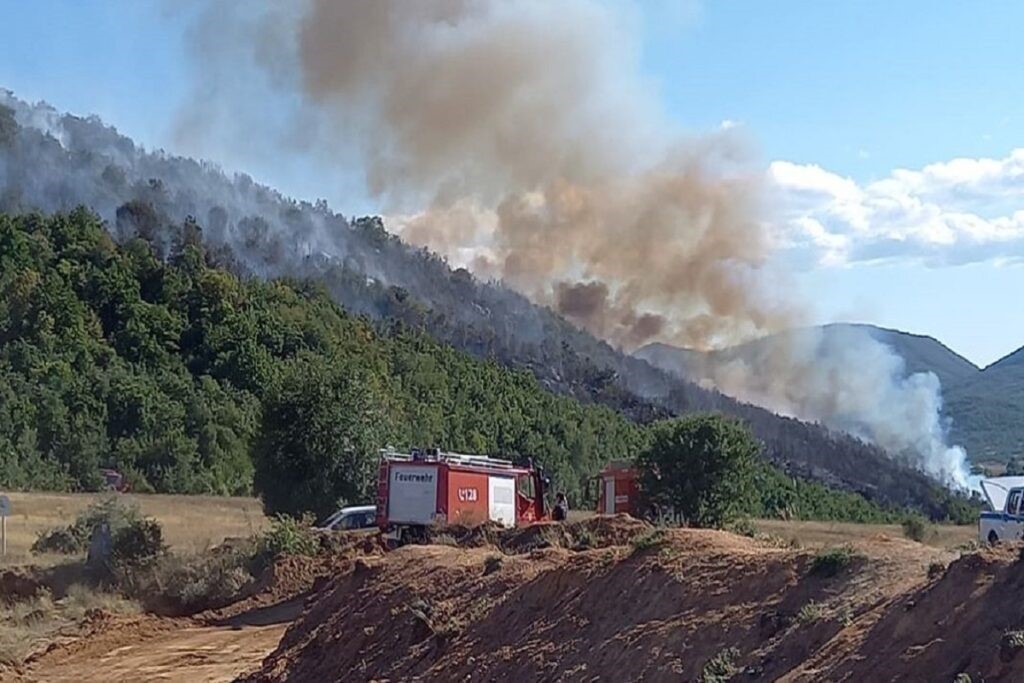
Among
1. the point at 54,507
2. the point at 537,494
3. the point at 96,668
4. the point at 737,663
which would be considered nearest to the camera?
the point at 737,663

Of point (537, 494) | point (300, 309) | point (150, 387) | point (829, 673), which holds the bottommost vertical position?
point (829, 673)

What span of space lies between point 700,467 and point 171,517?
66.7ft

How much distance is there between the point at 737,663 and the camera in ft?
42.9

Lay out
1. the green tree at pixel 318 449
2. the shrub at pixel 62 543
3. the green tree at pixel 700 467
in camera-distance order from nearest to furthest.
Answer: the shrub at pixel 62 543 < the green tree at pixel 700 467 < the green tree at pixel 318 449

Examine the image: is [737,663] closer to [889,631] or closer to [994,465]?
[889,631]

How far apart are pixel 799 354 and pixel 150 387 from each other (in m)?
65.3

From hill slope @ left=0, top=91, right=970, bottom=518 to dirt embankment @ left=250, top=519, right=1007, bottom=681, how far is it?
217 ft

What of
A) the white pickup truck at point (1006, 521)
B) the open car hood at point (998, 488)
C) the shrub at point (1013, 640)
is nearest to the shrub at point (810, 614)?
the shrub at point (1013, 640)

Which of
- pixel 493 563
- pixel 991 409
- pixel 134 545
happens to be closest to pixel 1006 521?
pixel 493 563

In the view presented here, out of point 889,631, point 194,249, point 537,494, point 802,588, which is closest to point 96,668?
point 537,494

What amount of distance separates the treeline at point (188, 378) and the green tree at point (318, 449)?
22936 mm

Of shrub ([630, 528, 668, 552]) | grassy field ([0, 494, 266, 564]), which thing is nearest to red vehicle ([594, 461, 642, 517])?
grassy field ([0, 494, 266, 564])

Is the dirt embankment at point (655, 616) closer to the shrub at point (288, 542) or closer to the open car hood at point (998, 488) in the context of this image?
the shrub at point (288, 542)

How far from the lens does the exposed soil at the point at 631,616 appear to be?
11594mm
